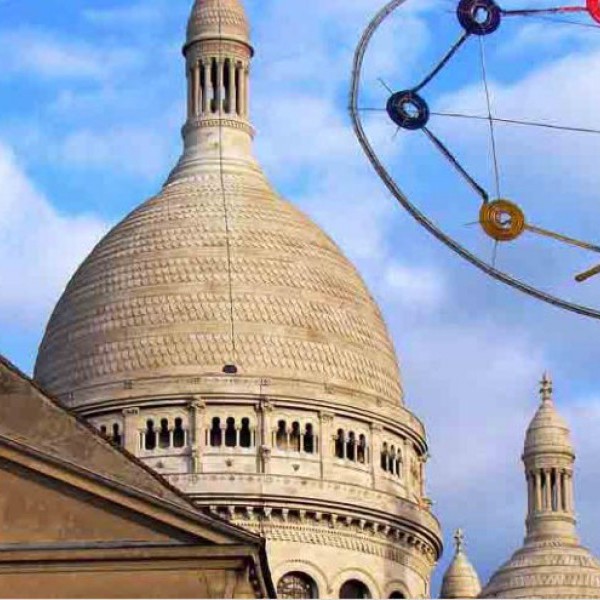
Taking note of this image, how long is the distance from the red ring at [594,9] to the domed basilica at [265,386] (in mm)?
62066

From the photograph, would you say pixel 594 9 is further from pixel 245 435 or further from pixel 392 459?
pixel 392 459

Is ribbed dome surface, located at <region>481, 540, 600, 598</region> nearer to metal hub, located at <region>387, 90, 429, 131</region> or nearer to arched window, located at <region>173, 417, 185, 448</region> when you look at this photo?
arched window, located at <region>173, 417, 185, 448</region>

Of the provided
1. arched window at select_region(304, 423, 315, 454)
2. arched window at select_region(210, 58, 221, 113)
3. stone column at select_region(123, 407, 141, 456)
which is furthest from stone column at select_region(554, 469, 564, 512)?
stone column at select_region(123, 407, 141, 456)

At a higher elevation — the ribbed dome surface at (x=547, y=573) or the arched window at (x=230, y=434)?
the arched window at (x=230, y=434)

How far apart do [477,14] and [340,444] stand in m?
63.6

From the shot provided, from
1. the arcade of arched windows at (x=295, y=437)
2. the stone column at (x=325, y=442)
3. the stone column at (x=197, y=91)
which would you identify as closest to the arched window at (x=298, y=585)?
the stone column at (x=325, y=442)

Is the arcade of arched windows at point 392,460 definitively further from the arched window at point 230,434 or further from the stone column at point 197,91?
the stone column at point 197,91

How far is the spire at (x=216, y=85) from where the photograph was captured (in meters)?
117

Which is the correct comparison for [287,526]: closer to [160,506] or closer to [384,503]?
[384,503]

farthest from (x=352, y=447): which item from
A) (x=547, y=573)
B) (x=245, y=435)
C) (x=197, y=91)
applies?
(x=197, y=91)

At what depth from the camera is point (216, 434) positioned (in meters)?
108

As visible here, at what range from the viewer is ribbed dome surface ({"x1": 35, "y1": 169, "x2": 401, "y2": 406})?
108438mm

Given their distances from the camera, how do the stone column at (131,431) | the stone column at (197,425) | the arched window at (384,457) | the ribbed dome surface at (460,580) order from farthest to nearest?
the ribbed dome surface at (460,580) → the arched window at (384,457) → the stone column at (131,431) → the stone column at (197,425)

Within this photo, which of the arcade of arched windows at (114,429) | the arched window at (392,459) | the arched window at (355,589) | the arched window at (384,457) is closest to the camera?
the arcade of arched windows at (114,429)
